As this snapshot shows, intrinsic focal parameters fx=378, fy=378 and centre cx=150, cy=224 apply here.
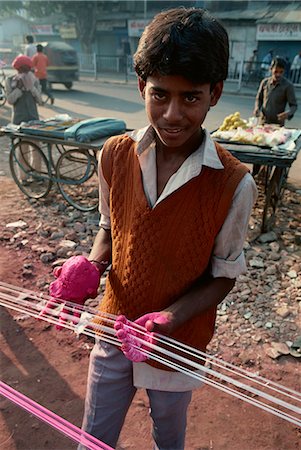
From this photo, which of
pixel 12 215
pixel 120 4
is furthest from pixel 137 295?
pixel 120 4

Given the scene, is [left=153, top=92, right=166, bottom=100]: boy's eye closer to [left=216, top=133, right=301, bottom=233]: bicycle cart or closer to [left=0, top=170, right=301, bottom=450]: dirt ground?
[left=0, top=170, right=301, bottom=450]: dirt ground

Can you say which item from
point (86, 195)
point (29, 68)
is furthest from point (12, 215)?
point (29, 68)

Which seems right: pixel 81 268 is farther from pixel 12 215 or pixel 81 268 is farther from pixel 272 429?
pixel 12 215

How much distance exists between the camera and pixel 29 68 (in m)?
5.46

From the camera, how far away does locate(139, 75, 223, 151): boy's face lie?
3.50 feet

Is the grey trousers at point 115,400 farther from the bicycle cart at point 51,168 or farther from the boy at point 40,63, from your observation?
the boy at point 40,63

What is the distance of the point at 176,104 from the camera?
1.08 meters

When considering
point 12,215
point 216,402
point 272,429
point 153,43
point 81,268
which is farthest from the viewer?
point 12,215

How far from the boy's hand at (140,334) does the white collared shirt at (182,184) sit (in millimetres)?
176

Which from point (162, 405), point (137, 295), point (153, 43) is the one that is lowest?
point (162, 405)

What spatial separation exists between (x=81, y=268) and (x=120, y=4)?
83.6ft

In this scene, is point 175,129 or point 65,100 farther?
point 65,100

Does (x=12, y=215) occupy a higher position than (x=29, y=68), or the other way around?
(x=29, y=68)

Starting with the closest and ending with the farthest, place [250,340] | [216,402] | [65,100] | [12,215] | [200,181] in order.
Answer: [200,181] → [216,402] → [250,340] → [12,215] → [65,100]
